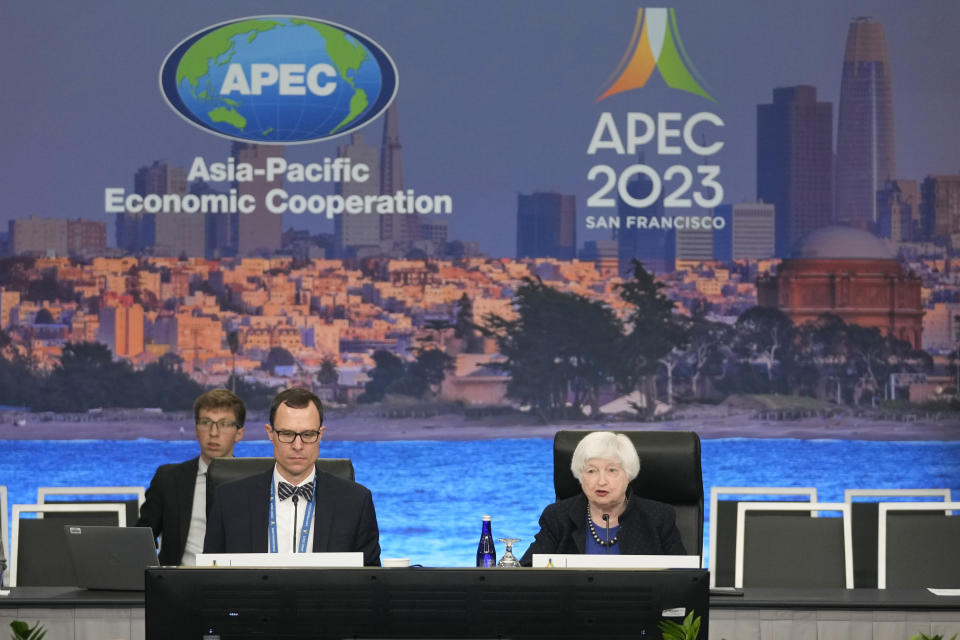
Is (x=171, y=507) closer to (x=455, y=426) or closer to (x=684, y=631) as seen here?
(x=684, y=631)

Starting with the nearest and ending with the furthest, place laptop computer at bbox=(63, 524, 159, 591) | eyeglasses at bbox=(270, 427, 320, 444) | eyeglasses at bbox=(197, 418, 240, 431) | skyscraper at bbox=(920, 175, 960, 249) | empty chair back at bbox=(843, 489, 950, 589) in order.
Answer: eyeglasses at bbox=(270, 427, 320, 444) → laptop computer at bbox=(63, 524, 159, 591) → eyeglasses at bbox=(197, 418, 240, 431) → empty chair back at bbox=(843, 489, 950, 589) → skyscraper at bbox=(920, 175, 960, 249)

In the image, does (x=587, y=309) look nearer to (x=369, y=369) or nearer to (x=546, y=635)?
(x=369, y=369)

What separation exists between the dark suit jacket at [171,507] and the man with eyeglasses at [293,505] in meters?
1.08

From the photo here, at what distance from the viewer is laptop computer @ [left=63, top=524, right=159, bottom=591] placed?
3721 millimetres

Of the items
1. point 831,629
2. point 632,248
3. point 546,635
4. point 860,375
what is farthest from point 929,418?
point 546,635

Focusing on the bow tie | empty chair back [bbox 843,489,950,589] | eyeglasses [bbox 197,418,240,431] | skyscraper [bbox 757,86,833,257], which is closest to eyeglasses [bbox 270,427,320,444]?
the bow tie

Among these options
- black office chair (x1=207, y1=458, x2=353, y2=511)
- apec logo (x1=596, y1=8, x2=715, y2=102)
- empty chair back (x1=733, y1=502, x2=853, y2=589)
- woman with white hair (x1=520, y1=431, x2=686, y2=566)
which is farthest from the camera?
apec logo (x1=596, y1=8, x2=715, y2=102)

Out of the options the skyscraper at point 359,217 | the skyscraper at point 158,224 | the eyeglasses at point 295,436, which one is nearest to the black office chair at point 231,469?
the eyeglasses at point 295,436

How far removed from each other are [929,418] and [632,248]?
203cm

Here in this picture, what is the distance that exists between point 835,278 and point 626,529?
15.3ft

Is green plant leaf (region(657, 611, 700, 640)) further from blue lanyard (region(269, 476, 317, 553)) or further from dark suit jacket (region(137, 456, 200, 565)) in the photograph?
dark suit jacket (region(137, 456, 200, 565))

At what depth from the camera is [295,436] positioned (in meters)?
3.33

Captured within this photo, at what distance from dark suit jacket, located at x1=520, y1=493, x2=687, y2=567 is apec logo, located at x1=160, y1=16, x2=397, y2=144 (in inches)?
174

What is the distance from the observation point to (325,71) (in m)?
7.68
